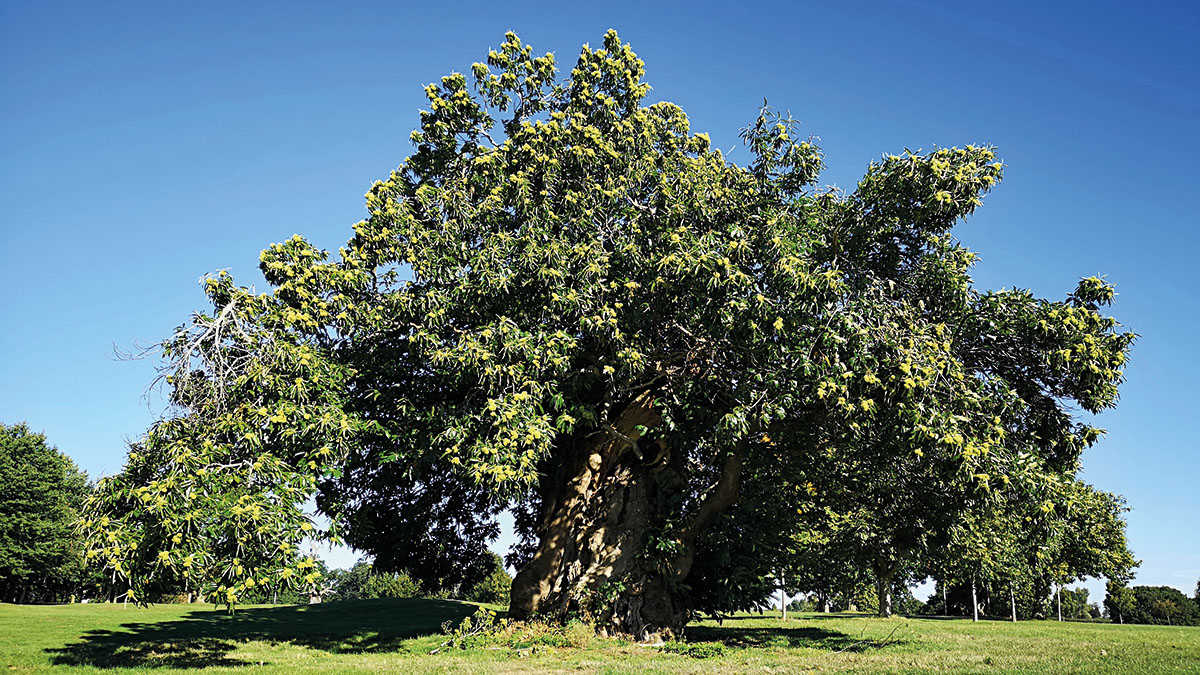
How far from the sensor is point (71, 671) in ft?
33.1

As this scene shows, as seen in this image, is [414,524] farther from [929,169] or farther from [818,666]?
[929,169]

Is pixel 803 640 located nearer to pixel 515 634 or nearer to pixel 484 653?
pixel 515 634

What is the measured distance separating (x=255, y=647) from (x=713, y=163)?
532 inches

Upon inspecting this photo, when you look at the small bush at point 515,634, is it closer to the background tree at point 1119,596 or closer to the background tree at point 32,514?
the background tree at point 32,514

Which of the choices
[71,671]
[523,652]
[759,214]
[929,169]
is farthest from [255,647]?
[929,169]

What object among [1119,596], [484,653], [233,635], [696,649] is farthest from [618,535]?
[1119,596]

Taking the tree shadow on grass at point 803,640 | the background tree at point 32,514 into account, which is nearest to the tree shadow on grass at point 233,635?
the tree shadow on grass at point 803,640

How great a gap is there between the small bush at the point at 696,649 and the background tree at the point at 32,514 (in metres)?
37.0

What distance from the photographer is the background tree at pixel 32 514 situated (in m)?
39.1

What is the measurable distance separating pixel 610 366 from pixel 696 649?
532cm

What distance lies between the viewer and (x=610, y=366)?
13.2 metres

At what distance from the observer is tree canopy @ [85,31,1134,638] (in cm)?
1120

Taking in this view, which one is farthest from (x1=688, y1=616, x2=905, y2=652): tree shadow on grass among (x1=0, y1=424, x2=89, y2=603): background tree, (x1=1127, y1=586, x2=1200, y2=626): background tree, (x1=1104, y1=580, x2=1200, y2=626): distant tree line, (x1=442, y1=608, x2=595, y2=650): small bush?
(x1=1127, y1=586, x2=1200, y2=626): background tree

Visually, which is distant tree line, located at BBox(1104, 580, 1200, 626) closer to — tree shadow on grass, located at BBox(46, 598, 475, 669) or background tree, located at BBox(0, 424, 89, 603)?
tree shadow on grass, located at BBox(46, 598, 475, 669)
